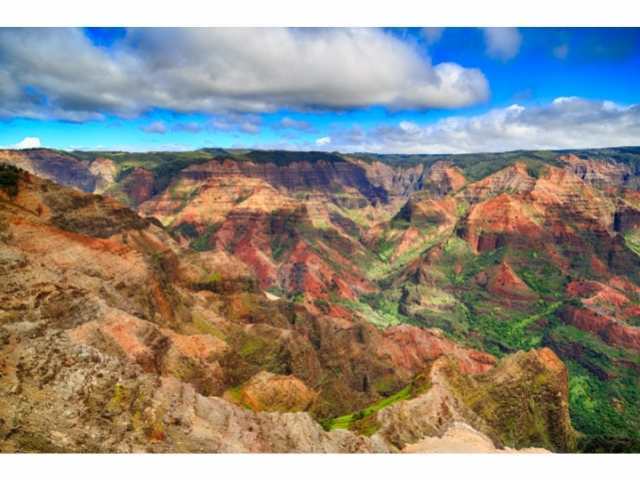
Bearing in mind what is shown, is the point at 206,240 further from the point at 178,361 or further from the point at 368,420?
the point at 368,420

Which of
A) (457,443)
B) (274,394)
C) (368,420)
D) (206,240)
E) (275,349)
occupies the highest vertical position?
(206,240)

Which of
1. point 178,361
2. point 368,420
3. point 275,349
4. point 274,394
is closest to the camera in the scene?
point 368,420

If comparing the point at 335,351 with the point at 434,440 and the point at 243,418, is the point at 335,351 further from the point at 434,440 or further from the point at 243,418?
the point at 243,418

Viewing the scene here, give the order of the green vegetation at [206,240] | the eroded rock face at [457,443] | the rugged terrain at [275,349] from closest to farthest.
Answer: the rugged terrain at [275,349] < the eroded rock face at [457,443] < the green vegetation at [206,240]

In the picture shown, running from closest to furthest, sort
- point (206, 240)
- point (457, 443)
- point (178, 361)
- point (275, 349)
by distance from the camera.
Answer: point (457, 443)
point (178, 361)
point (275, 349)
point (206, 240)

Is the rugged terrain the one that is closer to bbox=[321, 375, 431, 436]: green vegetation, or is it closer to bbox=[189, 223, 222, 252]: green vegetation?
bbox=[321, 375, 431, 436]: green vegetation

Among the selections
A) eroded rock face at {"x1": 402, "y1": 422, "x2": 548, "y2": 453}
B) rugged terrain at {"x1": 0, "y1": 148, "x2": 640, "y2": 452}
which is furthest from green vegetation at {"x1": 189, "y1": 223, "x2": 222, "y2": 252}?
eroded rock face at {"x1": 402, "y1": 422, "x2": 548, "y2": 453}

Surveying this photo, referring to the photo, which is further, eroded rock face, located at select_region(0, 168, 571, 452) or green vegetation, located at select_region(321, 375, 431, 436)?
green vegetation, located at select_region(321, 375, 431, 436)

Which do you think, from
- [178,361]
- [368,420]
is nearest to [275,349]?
[178,361]

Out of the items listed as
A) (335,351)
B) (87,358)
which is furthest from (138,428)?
(335,351)

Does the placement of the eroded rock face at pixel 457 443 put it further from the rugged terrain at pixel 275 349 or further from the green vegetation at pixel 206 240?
the green vegetation at pixel 206 240

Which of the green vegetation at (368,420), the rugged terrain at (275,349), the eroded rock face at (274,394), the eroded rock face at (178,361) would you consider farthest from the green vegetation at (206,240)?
the green vegetation at (368,420)

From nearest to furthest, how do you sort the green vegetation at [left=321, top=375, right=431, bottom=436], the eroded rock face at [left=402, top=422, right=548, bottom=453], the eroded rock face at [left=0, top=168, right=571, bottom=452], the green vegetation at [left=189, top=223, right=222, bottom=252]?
the eroded rock face at [left=0, top=168, right=571, bottom=452] < the eroded rock face at [left=402, top=422, right=548, bottom=453] < the green vegetation at [left=321, top=375, right=431, bottom=436] < the green vegetation at [left=189, top=223, right=222, bottom=252]

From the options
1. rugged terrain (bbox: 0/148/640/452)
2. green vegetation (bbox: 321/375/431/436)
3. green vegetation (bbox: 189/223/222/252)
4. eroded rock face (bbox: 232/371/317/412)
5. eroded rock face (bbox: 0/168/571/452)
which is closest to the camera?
eroded rock face (bbox: 0/168/571/452)
